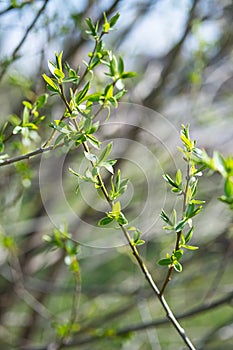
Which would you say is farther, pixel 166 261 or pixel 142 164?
pixel 142 164

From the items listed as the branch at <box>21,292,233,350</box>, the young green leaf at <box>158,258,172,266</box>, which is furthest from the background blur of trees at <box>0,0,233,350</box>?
the young green leaf at <box>158,258,172,266</box>

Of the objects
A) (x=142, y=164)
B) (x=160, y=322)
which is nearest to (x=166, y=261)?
(x=160, y=322)

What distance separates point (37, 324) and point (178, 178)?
1.67 metres

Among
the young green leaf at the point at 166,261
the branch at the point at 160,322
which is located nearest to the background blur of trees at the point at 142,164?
the branch at the point at 160,322

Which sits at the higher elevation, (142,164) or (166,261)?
(166,261)

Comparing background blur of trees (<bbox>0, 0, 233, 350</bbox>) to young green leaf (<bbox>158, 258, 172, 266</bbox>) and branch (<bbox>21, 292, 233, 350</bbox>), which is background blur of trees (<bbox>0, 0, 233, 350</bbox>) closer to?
branch (<bbox>21, 292, 233, 350</bbox>)

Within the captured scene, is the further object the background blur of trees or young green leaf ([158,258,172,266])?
the background blur of trees

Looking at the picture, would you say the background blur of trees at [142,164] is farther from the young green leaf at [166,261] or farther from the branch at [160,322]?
the young green leaf at [166,261]

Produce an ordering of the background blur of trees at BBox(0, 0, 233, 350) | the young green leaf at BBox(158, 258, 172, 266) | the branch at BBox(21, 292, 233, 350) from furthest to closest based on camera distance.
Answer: the background blur of trees at BBox(0, 0, 233, 350)
the branch at BBox(21, 292, 233, 350)
the young green leaf at BBox(158, 258, 172, 266)

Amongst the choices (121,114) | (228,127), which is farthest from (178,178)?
(228,127)

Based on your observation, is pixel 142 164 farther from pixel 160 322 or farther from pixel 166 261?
pixel 166 261

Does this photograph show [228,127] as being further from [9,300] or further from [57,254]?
[9,300]

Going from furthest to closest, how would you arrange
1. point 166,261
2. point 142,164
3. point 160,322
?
1. point 142,164
2. point 160,322
3. point 166,261

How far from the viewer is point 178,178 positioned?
671mm
